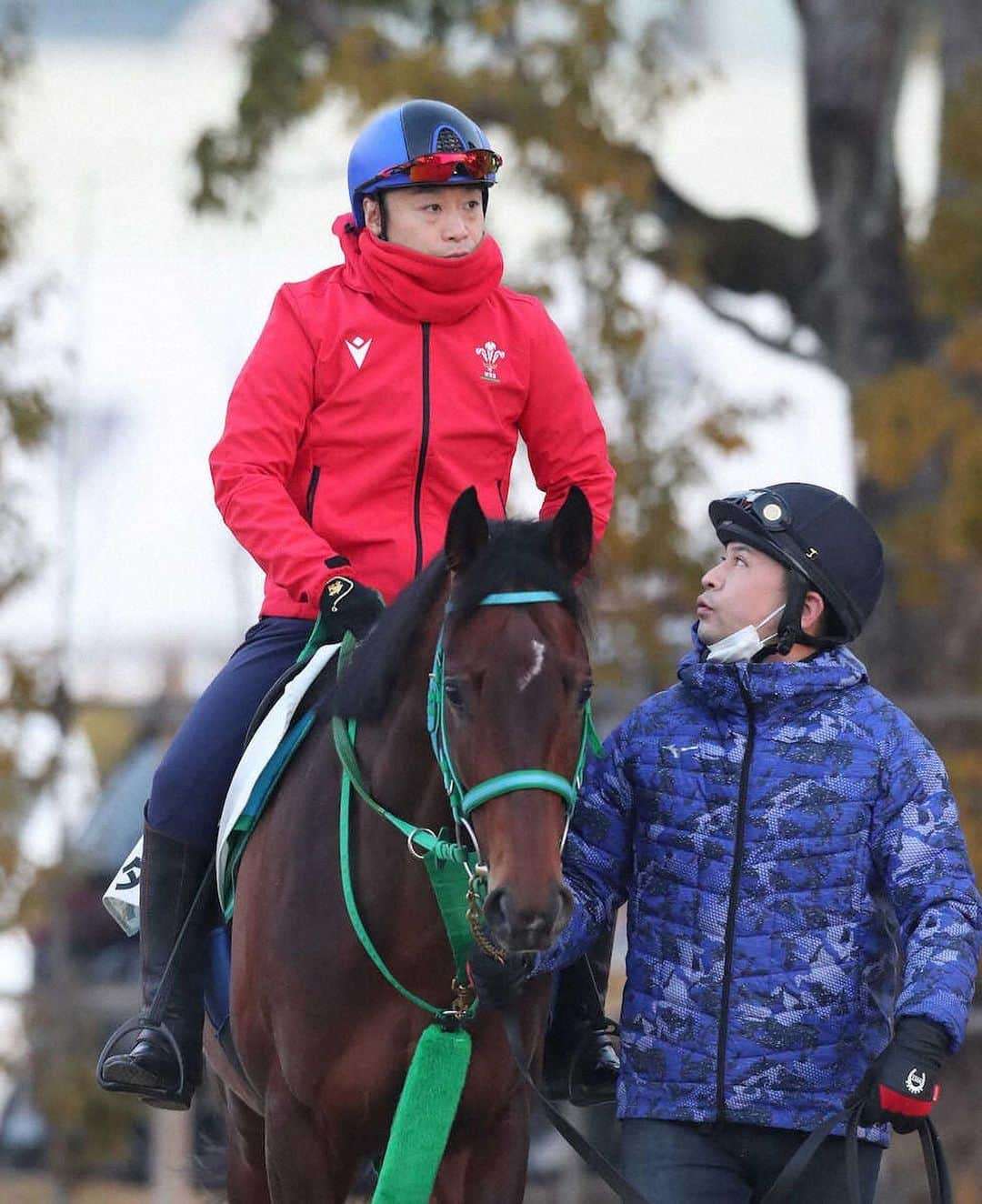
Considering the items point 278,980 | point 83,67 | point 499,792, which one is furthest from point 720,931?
point 83,67

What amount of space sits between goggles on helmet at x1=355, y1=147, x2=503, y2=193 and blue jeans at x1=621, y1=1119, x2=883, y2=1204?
6.45ft

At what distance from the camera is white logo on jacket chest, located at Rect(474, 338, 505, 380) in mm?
4504

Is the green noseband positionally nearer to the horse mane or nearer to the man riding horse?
the horse mane

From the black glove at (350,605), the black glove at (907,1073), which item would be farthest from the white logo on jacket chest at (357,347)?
the black glove at (907,1073)

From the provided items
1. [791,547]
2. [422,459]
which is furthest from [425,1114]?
[422,459]

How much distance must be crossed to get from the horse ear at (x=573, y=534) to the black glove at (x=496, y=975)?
70 cm

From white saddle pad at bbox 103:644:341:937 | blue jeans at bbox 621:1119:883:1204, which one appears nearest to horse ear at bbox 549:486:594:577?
white saddle pad at bbox 103:644:341:937

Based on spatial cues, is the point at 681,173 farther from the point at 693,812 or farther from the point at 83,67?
the point at 693,812

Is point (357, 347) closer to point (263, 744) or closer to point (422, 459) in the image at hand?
point (422, 459)

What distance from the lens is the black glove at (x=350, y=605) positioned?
415cm

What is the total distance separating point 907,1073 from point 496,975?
29.2 inches

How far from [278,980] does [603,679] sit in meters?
6.48

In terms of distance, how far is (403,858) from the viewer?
3.98m

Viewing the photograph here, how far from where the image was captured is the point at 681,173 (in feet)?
76.7
